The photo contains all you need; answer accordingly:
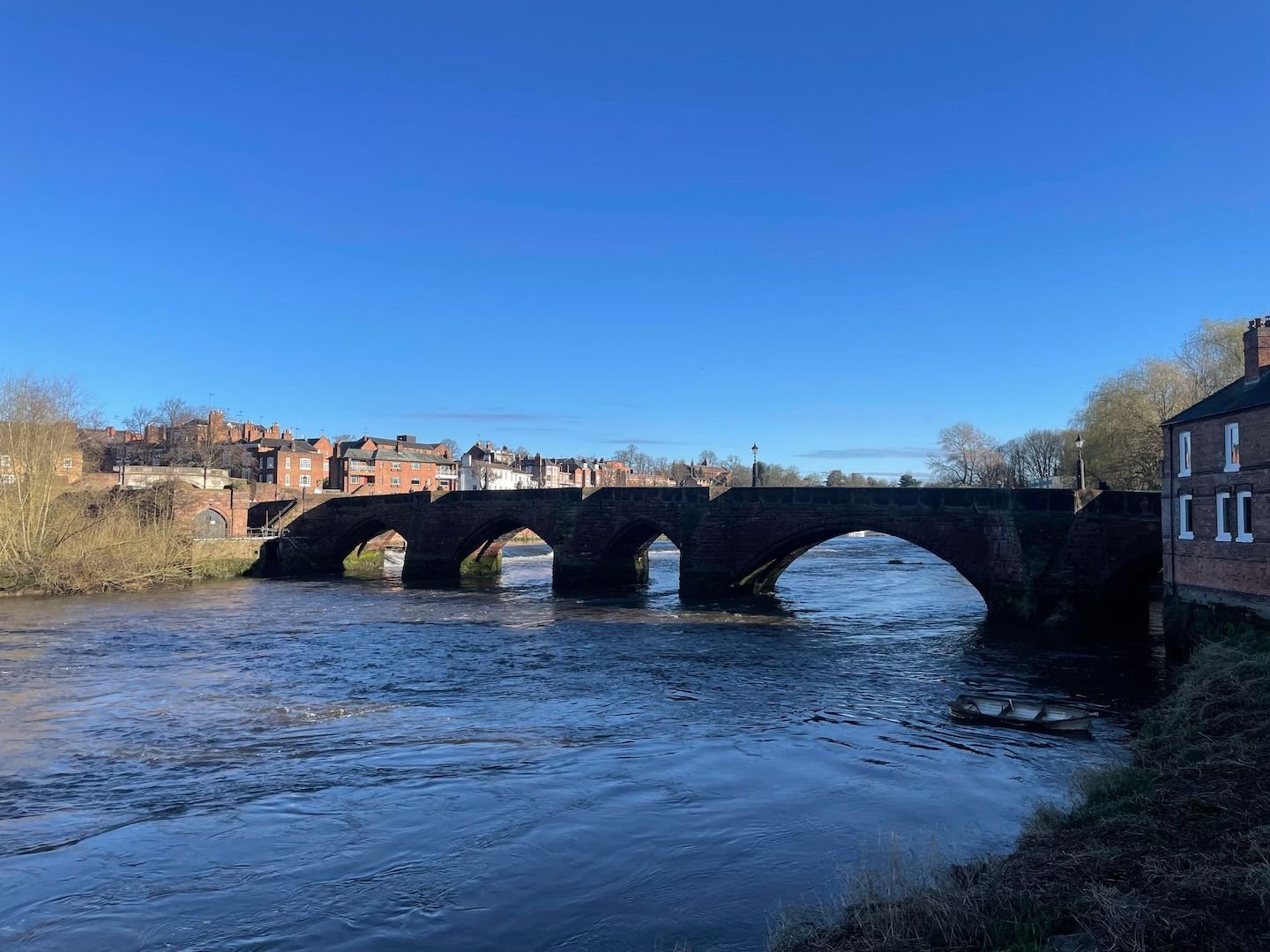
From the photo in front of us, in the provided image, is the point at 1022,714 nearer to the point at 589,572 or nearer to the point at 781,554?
the point at 781,554

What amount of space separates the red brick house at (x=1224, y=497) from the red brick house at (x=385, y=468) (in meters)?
87.2

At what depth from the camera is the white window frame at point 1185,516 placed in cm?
2439

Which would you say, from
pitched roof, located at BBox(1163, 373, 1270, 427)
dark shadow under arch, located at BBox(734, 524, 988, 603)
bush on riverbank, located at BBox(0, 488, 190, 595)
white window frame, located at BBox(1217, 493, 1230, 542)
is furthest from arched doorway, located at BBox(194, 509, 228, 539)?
white window frame, located at BBox(1217, 493, 1230, 542)

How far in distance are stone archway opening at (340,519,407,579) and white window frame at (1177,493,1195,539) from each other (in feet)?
155

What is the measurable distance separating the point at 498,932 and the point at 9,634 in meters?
29.1

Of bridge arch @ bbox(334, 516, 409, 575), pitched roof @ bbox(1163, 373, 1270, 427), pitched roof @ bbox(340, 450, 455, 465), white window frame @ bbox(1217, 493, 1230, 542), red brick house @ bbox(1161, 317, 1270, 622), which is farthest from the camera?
pitched roof @ bbox(340, 450, 455, 465)

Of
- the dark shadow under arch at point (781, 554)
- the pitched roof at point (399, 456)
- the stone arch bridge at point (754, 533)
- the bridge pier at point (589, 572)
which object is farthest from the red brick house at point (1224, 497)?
the pitched roof at point (399, 456)

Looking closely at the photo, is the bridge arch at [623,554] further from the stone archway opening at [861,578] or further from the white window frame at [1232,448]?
the white window frame at [1232,448]

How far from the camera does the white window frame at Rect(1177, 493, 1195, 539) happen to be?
24391 mm

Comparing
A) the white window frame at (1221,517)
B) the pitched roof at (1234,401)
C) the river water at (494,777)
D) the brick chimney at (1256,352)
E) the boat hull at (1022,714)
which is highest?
the brick chimney at (1256,352)

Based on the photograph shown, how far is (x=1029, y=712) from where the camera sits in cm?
1719

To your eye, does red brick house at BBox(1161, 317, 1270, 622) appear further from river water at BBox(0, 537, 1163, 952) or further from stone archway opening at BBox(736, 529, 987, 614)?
stone archway opening at BBox(736, 529, 987, 614)

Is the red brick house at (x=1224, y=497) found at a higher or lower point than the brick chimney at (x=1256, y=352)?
lower

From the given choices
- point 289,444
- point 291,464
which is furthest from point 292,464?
point 289,444
